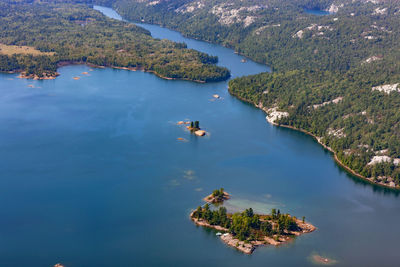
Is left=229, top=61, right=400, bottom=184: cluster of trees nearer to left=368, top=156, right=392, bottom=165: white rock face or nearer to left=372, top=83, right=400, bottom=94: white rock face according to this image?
left=368, top=156, right=392, bottom=165: white rock face

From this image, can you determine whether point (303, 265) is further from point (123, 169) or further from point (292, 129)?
point (292, 129)

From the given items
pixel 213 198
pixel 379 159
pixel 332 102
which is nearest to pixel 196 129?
pixel 213 198

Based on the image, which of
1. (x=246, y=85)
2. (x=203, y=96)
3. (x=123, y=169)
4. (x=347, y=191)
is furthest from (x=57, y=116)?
(x=347, y=191)

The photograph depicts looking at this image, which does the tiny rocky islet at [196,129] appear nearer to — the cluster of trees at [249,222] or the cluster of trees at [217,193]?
the cluster of trees at [217,193]

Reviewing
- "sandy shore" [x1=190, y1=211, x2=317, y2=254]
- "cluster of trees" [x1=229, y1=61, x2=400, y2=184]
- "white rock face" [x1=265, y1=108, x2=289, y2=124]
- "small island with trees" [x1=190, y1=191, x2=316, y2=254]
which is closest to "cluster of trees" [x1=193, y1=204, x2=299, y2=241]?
"small island with trees" [x1=190, y1=191, x2=316, y2=254]

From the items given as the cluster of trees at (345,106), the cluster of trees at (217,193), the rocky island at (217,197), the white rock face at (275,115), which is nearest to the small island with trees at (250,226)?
the rocky island at (217,197)

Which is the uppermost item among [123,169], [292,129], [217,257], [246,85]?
[246,85]
